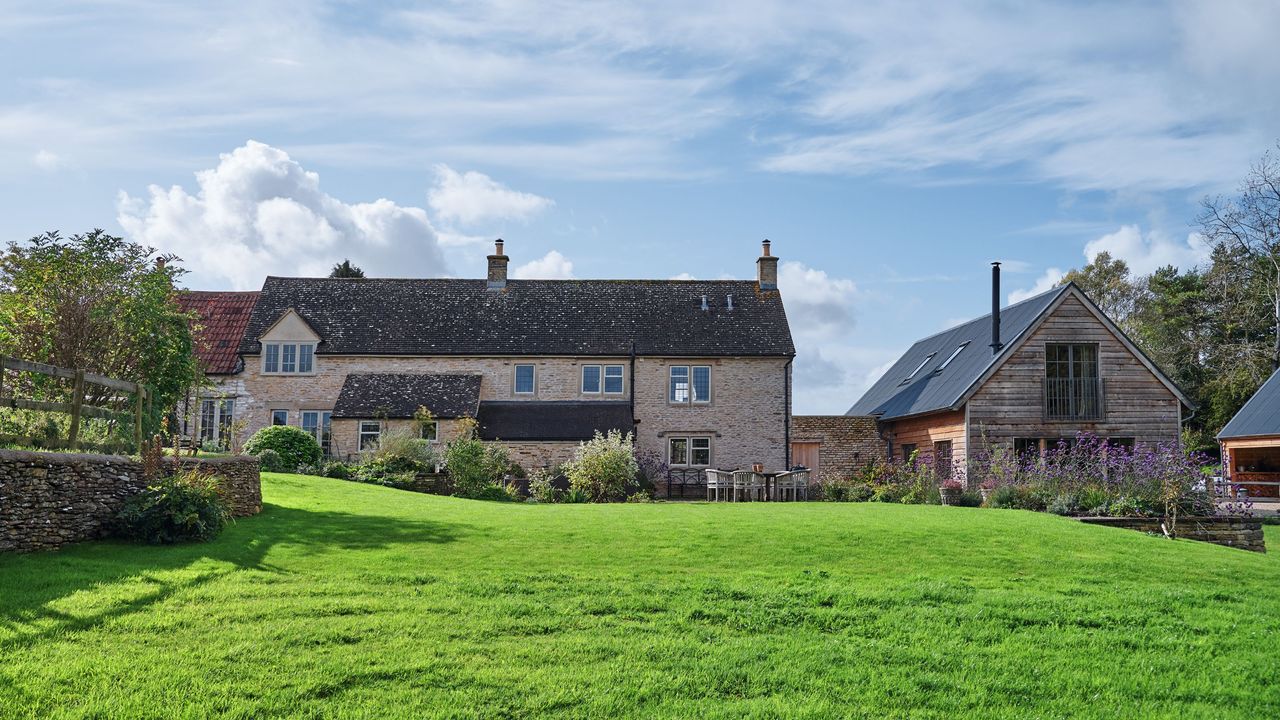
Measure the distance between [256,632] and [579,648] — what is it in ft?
9.94

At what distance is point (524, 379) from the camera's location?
36469 mm

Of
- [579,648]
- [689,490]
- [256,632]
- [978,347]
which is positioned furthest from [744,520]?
[978,347]

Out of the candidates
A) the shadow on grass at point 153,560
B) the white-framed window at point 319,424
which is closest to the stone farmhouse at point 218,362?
the white-framed window at point 319,424

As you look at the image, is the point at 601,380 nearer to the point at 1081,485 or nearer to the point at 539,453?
the point at 539,453

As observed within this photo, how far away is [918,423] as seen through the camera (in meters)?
34.4

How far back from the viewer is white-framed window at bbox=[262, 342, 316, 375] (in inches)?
1439

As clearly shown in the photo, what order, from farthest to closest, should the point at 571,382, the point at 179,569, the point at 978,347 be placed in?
the point at 571,382
the point at 978,347
the point at 179,569

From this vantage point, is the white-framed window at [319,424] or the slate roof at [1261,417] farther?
the white-framed window at [319,424]

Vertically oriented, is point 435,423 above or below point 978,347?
below

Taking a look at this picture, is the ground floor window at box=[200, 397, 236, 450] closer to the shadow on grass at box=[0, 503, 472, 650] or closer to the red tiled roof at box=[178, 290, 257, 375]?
the red tiled roof at box=[178, 290, 257, 375]

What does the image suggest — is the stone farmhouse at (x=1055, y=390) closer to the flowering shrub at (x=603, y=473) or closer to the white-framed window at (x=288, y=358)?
the flowering shrub at (x=603, y=473)

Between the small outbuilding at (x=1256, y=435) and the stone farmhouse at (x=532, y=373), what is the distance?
15753 millimetres

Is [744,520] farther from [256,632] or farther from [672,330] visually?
[672,330]

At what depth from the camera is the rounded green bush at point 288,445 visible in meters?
27.6
